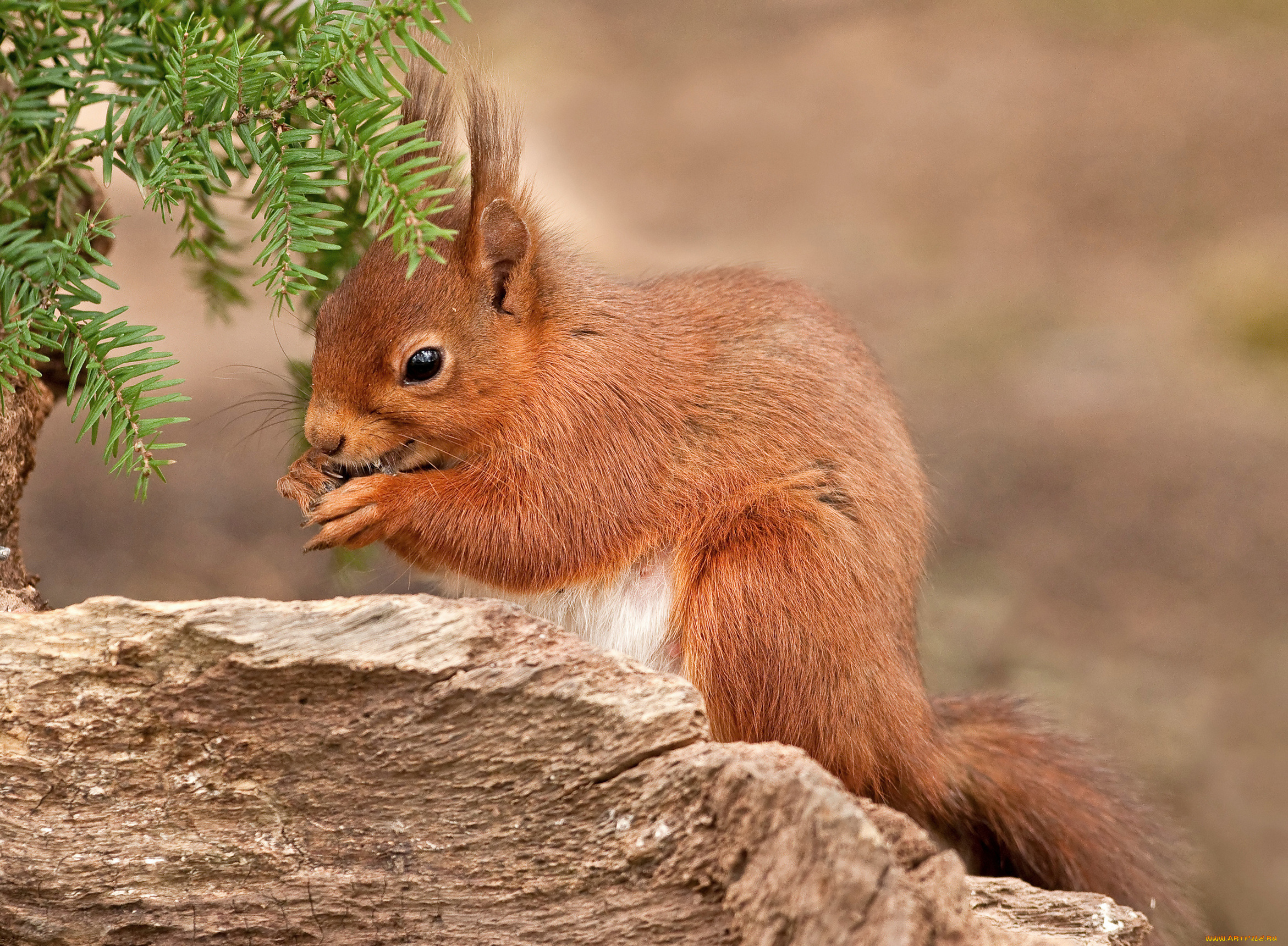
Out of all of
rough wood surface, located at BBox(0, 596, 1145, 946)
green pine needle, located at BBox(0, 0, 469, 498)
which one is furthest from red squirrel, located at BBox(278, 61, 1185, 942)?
rough wood surface, located at BBox(0, 596, 1145, 946)

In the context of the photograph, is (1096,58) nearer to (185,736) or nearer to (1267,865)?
(1267,865)

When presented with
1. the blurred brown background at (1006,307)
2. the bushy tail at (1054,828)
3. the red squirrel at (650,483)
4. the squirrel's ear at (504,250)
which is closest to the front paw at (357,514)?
the red squirrel at (650,483)

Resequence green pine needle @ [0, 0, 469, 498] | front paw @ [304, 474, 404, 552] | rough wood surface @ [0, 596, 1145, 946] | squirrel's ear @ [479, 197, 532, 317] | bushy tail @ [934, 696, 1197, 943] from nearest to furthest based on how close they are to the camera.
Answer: rough wood surface @ [0, 596, 1145, 946], green pine needle @ [0, 0, 469, 498], front paw @ [304, 474, 404, 552], squirrel's ear @ [479, 197, 532, 317], bushy tail @ [934, 696, 1197, 943]

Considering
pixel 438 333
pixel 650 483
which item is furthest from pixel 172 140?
pixel 650 483

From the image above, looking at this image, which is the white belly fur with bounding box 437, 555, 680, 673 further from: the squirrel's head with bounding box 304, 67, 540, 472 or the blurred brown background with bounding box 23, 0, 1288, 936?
the blurred brown background with bounding box 23, 0, 1288, 936

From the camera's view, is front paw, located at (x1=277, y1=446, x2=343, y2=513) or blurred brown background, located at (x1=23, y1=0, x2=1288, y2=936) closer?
front paw, located at (x1=277, y1=446, x2=343, y2=513)

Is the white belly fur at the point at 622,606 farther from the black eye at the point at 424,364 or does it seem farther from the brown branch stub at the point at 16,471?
the brown branch stub at the point at 16,471

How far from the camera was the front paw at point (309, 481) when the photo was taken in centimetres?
157

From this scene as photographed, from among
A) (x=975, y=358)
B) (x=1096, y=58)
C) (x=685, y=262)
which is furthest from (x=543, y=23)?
(x=975, y=358)

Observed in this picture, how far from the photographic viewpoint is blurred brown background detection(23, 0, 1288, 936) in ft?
9.38

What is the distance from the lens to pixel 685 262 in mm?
4316

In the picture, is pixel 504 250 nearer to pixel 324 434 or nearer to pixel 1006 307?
pixel 324 434

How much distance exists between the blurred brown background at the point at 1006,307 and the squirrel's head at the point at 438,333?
1.18 feet

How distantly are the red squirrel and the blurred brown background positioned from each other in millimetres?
429
